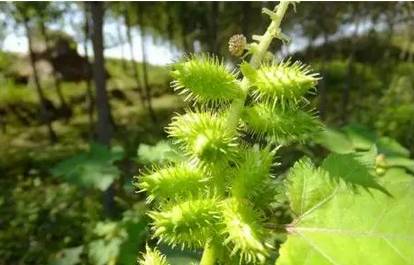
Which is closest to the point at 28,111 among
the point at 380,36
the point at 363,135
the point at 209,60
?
the point at 380,36

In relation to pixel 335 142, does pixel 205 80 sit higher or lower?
higher

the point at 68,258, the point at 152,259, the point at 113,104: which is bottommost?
the point at 113,104

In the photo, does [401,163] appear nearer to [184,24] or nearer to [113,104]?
[184,24]

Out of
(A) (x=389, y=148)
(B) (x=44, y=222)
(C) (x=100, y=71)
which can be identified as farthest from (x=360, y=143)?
(B) (x=44, y=222)

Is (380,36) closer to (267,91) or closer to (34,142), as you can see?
(34,142)

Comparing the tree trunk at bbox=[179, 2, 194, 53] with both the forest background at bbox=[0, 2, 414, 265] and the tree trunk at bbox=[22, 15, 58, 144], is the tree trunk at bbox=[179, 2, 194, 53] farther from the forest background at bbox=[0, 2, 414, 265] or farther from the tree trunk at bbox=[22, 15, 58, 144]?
the tree trunk at bbox=[22, 15, 58, 144]

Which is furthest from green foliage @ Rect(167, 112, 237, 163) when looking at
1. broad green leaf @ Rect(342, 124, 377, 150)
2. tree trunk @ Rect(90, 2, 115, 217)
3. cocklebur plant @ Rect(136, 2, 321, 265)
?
tree trunk @ Rect(90, 2, 115, 217)
